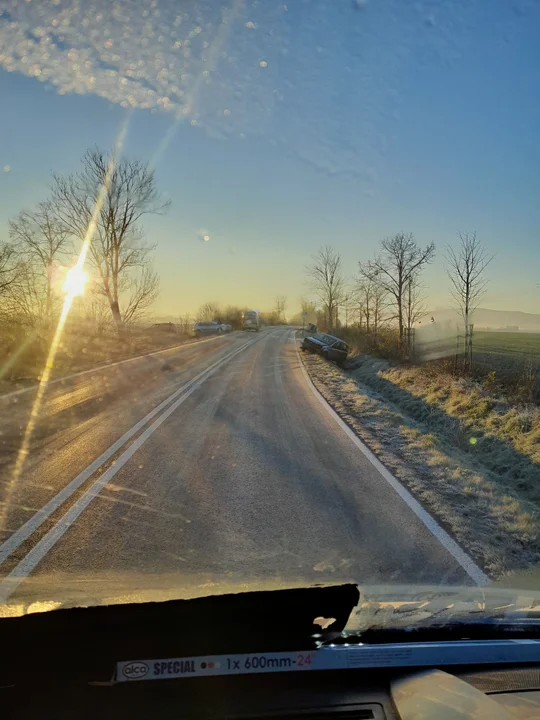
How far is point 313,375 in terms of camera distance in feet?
61.3

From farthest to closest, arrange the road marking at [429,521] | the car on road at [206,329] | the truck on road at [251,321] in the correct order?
the truck on road at [251,321] < the car on road at [206,329] < the road marking at [429,521]

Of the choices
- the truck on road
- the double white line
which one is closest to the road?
the double white line

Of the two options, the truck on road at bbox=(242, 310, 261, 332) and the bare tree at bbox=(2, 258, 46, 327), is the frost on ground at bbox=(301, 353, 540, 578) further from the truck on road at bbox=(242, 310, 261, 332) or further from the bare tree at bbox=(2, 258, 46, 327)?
the truck on road at bbox=(242, 310, 261, 332)

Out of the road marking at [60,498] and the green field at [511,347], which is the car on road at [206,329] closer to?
the green field at [511,347]

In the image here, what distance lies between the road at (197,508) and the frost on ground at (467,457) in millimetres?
447

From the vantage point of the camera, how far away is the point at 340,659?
7.13 ft

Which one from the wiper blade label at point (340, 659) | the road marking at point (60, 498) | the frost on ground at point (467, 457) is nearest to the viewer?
the wiper blade label at point (340, 659)

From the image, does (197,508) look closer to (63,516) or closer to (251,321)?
(63,516)

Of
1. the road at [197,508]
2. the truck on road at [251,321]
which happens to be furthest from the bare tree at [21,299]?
the truck on road at [251,321]

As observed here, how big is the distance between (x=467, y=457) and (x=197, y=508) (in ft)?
16.6

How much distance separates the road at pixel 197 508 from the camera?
389 centimetres

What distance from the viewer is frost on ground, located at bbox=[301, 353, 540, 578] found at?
4848 mm

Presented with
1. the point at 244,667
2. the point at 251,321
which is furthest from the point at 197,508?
the point at 251,321

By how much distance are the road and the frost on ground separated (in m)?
0.45
